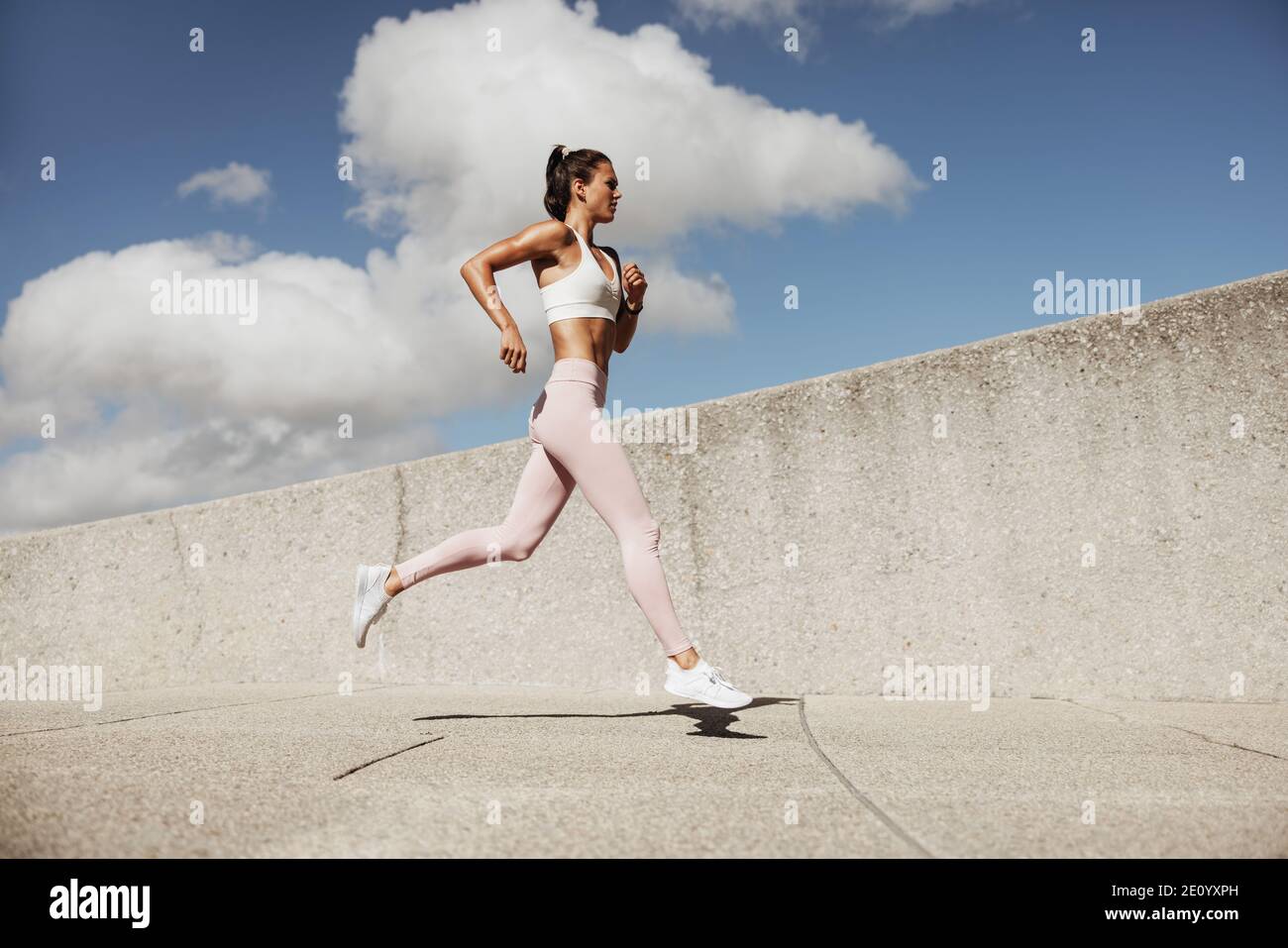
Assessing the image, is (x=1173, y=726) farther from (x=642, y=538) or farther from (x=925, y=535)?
(x=642, y=538)

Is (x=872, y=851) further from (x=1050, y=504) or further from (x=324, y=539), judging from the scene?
(x=324, y=539)

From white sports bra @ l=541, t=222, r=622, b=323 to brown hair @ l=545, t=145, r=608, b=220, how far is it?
25 cm

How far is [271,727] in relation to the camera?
3002mm

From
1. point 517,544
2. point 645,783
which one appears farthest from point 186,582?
point 645,783

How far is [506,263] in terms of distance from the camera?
118 inches

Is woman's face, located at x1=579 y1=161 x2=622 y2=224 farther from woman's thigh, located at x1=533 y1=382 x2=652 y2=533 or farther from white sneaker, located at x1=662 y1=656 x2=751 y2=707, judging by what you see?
white sneaker, located at x1=662 y1=656 x2=751 y2=707

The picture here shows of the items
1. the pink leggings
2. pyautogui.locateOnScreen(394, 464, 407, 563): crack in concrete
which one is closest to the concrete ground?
the pink leggings

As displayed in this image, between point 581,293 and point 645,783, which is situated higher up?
point 581,293

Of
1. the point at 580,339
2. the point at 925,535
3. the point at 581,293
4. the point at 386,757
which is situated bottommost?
the point at 386,757

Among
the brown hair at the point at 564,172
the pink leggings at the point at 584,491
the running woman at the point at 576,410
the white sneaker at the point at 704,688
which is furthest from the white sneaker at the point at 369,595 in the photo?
the brown hair at the point at 564,172

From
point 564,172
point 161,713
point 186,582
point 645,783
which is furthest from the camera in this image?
point 186,582

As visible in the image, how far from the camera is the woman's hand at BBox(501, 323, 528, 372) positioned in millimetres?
2785

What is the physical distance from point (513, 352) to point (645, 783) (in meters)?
1.44
